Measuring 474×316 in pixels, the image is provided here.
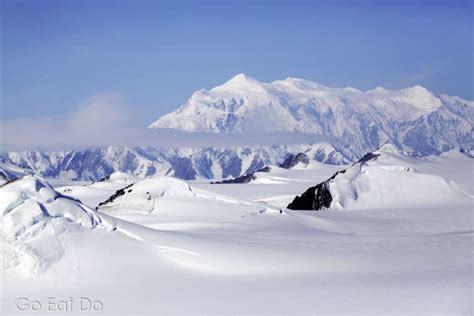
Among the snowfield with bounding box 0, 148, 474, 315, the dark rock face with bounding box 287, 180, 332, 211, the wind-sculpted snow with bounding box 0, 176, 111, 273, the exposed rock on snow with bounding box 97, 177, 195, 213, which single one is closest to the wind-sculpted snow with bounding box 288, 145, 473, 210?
the dark rock face with bounding box 287, 180, 332, 211

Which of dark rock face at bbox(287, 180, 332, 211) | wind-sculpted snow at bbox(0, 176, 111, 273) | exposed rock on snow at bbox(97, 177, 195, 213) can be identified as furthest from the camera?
dark rock face at bbox(287, 180, 332, 211)

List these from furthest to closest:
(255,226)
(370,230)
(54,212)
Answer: (370,230) → (255,226) → (54,212)

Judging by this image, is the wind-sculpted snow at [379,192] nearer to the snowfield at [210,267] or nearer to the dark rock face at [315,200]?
the dark rock face at [315,200]

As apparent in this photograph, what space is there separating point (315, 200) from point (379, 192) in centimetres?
885

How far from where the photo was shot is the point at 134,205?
53719mm

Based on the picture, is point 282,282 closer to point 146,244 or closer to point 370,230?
point 146,244

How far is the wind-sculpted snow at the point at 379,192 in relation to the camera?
7438cm

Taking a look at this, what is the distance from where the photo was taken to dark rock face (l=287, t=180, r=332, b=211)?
73.2 metres

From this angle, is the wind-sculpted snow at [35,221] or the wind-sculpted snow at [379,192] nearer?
the wind-sculpted snow at [35,221]

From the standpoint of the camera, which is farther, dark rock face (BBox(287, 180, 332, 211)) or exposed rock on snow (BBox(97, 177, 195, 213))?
dark rock face (BBox(287, 180, 332, 211))

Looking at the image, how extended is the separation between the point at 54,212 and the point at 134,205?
2325cm

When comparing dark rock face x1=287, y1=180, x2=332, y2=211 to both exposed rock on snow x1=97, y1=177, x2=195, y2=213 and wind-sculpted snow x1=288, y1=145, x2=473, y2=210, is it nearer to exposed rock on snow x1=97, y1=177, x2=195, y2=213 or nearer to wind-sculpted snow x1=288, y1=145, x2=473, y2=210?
wind-sculpted snow x1=288, y1=145, x2=473, y2=210

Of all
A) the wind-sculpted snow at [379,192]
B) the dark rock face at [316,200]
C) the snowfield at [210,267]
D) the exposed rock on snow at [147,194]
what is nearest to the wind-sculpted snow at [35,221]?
the snowfield at [210,267]

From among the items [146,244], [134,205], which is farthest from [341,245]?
[134,205]
